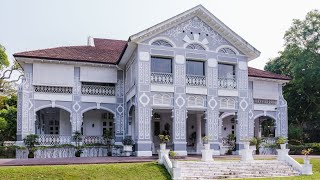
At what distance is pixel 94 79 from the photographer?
2428 centimetres

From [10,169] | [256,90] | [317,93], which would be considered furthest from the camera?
[317,93]

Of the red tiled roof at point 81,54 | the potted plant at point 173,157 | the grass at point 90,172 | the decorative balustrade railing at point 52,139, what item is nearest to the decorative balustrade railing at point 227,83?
the red tiled roof at point 81,54

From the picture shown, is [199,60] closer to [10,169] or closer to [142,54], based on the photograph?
[142,54]

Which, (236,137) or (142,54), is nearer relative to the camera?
(142,54)

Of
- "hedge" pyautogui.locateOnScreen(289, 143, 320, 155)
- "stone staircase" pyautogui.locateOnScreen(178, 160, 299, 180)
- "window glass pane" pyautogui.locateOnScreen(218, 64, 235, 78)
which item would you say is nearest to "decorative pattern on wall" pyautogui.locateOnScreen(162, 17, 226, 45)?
"window glass pane" pyautogui.locateOnScreen(218, 64, 235, 78)

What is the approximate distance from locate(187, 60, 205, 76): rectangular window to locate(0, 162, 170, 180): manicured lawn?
8242 mm

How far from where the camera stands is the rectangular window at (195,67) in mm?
22545

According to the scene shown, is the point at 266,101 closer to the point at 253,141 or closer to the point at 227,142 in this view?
the point at 227,142

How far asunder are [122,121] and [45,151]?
512 centimetres

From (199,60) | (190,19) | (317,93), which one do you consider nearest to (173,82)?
(199,60)

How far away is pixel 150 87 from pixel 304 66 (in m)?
15.6

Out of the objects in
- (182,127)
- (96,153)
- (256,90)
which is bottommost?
(96,153)

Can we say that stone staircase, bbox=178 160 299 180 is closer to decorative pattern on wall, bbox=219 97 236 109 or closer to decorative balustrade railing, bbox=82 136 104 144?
decorative pattern on wall, bbox=219 97 236 109

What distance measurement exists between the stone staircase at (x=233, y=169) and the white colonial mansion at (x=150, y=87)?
15.8 feet
